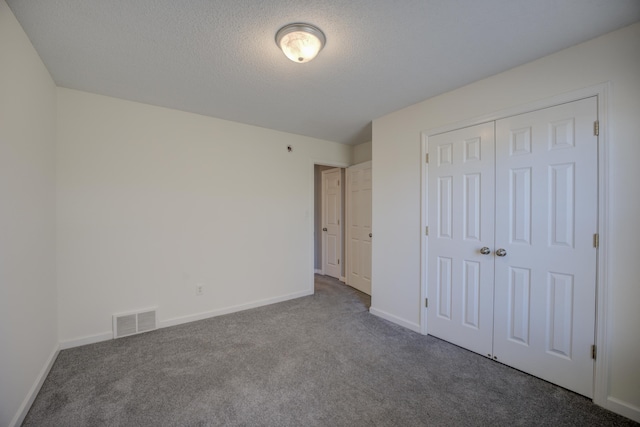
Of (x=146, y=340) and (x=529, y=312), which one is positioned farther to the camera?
(x=146, y=340)

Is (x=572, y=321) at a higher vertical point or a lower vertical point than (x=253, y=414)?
higher

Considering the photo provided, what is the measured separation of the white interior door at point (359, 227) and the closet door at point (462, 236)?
1.46 m

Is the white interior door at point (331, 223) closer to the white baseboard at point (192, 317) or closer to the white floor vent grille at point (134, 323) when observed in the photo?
the white baseboard at point (192, 317)

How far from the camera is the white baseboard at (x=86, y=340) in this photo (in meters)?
2.42

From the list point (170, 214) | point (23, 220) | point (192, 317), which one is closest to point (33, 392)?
point (23, 220)

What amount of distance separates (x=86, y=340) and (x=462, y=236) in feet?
12.2

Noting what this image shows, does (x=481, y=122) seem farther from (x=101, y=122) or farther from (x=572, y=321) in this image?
(x=101, y=122)

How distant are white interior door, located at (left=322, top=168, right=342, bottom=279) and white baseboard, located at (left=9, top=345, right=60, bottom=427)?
3761mm

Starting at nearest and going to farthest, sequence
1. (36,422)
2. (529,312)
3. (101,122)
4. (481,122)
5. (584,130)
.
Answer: (36,422) < (584,130) < (529,312) < (481,122) < (101,122)

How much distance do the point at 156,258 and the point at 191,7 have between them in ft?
7.90

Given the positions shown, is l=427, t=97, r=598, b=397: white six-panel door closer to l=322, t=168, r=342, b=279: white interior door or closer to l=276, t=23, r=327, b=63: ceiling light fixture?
l=276, t=23, r=327, b=63: ceiling light fixture

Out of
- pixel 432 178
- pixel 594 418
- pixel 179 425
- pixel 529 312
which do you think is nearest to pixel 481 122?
pixel 432 178

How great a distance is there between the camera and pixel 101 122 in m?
2.58

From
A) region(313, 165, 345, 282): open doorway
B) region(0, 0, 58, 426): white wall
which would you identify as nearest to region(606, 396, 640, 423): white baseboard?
region(313, 165, 345, 282): open doorway
